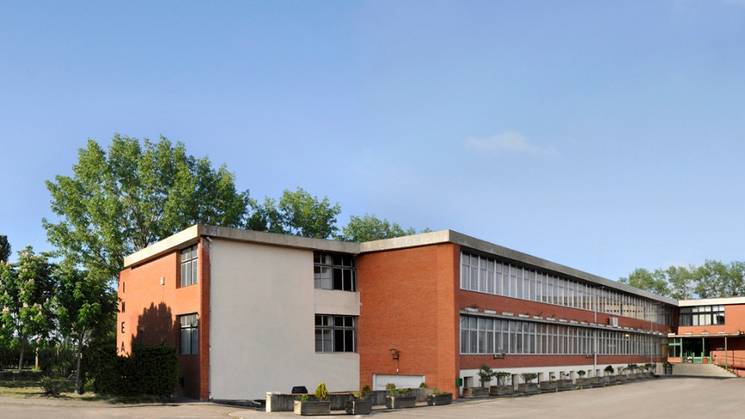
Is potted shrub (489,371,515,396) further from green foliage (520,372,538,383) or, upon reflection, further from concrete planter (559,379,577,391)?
concrete planter (559,379,577,391)

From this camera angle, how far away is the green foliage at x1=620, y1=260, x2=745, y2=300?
127 metres

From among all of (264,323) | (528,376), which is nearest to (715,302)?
(528,376)

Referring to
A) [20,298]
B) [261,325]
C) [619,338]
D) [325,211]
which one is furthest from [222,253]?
[619,338]

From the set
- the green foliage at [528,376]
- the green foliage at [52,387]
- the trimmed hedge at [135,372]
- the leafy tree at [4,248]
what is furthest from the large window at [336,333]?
the leafy tree at [4,248]

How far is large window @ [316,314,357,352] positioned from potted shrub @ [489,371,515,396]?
26.0 feet

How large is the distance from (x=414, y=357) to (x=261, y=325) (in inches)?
332

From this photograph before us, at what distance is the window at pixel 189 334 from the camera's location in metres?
36.4

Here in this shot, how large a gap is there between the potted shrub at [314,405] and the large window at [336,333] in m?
9.58

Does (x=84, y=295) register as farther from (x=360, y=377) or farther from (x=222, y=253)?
(x=360, y=377)

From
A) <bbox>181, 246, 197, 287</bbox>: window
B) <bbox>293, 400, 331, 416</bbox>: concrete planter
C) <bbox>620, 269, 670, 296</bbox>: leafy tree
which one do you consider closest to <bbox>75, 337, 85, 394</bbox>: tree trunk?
<bbox>181, 246, 197, 287</bbox>: window

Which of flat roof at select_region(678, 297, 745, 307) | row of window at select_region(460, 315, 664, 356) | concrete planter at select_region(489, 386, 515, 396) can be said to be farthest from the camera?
flat roof at select_region(678, 297, 745, 307)

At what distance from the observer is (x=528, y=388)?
146 ft

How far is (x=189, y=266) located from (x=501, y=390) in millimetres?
18222

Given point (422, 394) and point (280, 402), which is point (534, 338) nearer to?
point (422, 394)
